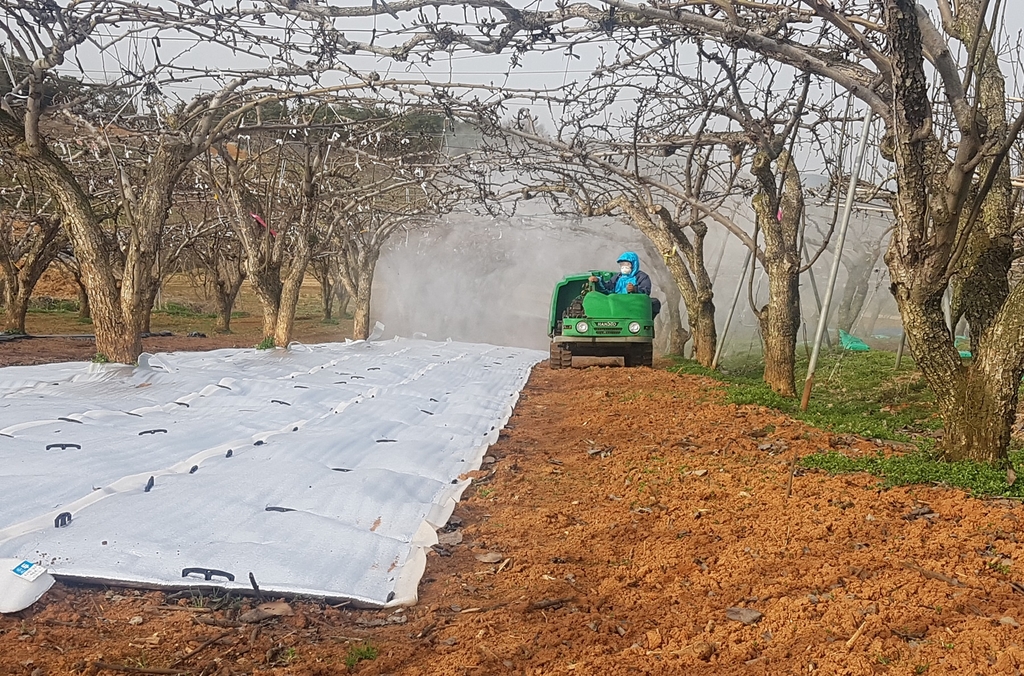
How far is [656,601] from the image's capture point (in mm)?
3438

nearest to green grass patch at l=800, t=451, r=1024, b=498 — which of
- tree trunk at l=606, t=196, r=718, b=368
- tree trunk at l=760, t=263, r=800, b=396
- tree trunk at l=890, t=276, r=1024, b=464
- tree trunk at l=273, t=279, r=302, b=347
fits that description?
tree trunk at l=890, t=276, r=1024, b=464

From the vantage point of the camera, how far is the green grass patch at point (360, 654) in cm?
284

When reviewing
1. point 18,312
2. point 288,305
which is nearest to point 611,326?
point 288,305

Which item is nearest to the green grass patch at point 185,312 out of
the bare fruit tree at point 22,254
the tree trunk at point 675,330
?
the bare fruit tree at point 22,254

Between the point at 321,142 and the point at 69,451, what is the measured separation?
7332 millimetres

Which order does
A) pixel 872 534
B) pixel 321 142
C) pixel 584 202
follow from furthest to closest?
1. pixel 584 202
2. pixel 321 142
3. pixel 872 534

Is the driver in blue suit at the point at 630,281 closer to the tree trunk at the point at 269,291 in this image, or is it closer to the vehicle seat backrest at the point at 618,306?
the vehicle seat backrest at the point at 618,306

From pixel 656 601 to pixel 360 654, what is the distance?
4.31 feet

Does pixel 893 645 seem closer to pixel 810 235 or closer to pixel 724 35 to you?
pixel 724 35

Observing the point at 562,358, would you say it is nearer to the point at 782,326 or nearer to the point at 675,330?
the point at 675,330

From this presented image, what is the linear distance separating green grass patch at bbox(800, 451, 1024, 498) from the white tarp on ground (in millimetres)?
2663

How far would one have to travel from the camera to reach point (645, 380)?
11.5 meters

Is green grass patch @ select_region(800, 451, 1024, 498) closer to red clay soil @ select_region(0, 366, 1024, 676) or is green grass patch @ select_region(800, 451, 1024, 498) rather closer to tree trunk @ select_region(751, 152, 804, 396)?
red clay soil @ select_region(0, 366, 1024, 676)

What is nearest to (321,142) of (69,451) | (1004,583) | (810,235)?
(69,451)
